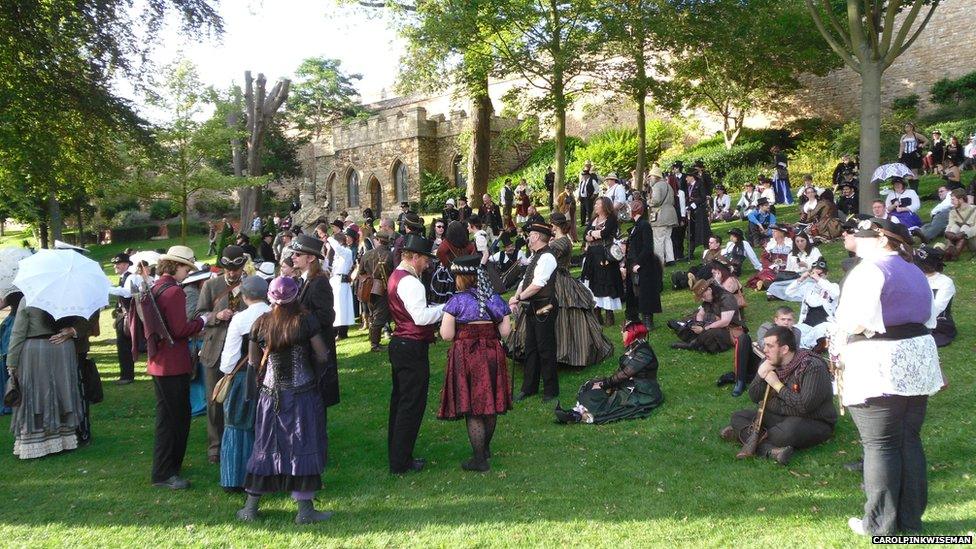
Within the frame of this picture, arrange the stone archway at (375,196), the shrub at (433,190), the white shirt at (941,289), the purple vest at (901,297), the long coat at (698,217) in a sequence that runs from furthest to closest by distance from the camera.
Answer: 1. the stone archway at (375,196)
2. the shrub at (433,190)
3. the long coat at (698,217)
4. the white shirt at (941,289)
5. the purple vest at (901,297)

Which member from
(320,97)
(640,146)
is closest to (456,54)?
(640,146)

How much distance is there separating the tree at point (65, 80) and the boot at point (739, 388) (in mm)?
10120

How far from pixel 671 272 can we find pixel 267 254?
911 cm

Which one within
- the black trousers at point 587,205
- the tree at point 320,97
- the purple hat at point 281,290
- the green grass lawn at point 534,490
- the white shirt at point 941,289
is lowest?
the green grass lawn at point 534,490

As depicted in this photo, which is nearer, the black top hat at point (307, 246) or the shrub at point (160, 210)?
the black top hat at point (307, 246)

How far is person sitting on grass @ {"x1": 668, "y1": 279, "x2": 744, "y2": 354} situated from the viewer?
8.33 metres

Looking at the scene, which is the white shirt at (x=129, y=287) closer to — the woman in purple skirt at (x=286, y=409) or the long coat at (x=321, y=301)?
the long coat at (x=321, y=301)

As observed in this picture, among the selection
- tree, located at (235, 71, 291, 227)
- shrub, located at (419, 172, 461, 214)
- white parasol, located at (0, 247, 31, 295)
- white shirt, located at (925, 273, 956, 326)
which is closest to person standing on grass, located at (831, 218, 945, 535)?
white shirt, located at (925, 273, 956, 326)

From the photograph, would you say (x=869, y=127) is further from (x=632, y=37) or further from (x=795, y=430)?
(x=795, y=430)

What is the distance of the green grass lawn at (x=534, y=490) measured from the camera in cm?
449

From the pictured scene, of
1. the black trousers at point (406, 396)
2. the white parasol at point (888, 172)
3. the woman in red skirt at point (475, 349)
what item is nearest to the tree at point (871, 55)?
the white parasol at point (888, 172)

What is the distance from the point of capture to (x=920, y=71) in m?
28.0

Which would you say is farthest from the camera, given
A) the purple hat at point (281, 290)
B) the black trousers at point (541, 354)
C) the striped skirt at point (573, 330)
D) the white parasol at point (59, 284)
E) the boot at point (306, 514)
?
the striped skirt at point (573, 330)

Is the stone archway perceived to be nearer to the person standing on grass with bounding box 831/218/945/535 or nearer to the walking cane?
the walking cane
